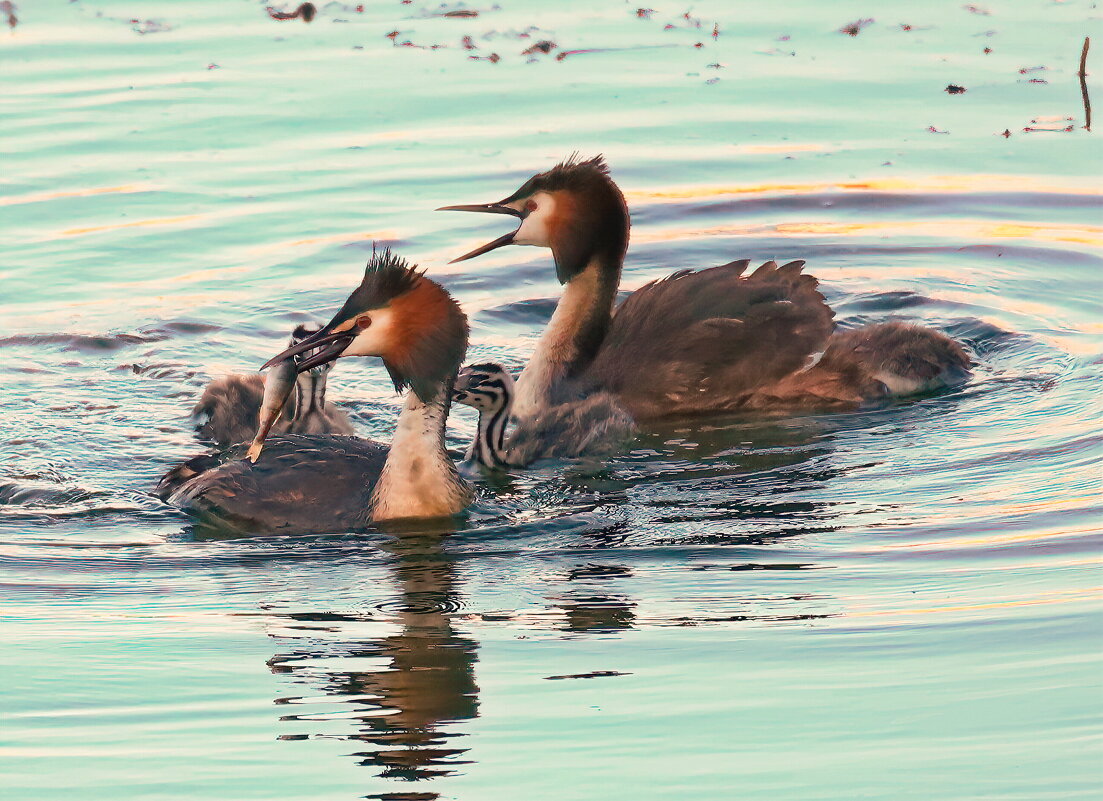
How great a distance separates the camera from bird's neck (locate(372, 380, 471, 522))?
8.03 m

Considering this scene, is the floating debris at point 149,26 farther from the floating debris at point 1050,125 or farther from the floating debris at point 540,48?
the floating debris at point 1050,125

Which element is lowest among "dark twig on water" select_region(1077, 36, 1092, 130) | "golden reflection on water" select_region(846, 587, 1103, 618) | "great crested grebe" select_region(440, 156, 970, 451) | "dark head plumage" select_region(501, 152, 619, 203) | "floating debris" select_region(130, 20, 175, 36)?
"golden reflection on water" select_region(846, 587, 1103, 618)

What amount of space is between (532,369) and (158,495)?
7.35 ft

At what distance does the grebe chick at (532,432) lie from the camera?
915 centimetres

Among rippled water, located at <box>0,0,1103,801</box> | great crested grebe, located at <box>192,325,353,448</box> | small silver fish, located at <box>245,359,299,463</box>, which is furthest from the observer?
great crested grebe, located at <box>192,325,353,448</box>

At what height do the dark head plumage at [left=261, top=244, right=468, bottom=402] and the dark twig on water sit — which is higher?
the dark twig on water

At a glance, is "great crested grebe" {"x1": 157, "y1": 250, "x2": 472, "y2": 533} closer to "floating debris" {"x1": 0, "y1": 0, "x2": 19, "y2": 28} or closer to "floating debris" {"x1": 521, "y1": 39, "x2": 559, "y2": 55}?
"floating debris" {"x1": 521, "y1": 39, "x2": 559, "y2": 55}

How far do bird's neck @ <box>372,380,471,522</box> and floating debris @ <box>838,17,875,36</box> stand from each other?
26.9ft

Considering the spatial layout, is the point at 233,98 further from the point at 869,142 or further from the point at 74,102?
the point at 869,142

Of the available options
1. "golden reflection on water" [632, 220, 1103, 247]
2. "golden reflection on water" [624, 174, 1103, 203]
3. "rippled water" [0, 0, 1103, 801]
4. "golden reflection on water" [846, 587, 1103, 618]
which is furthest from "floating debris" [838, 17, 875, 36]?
"golden reflection on water" [846, 587, 1103, 618]

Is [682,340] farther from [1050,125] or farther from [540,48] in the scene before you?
[540,48]

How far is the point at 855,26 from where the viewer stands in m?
15.4

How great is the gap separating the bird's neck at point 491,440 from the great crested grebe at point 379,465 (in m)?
0.98

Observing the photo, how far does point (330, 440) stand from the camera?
331 inches
